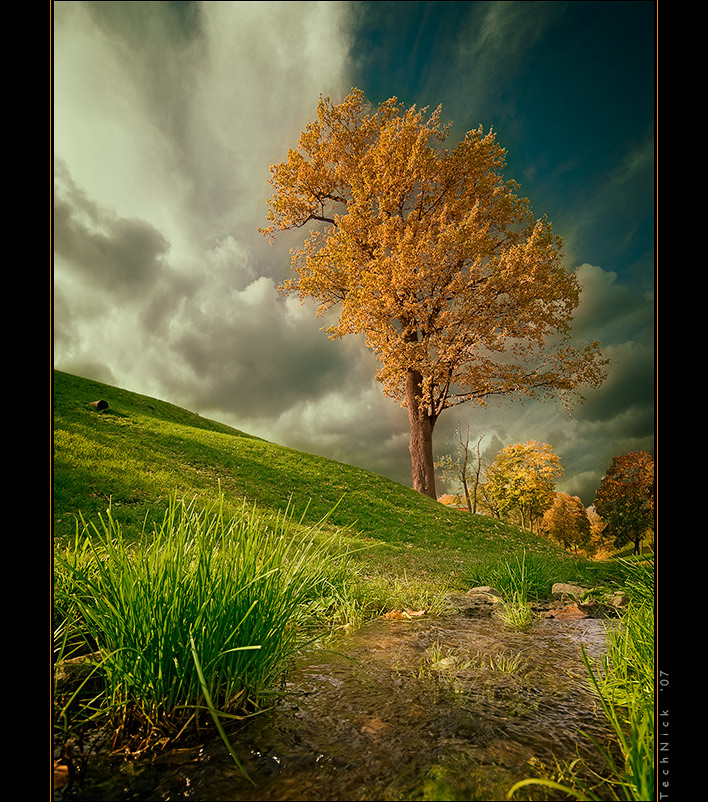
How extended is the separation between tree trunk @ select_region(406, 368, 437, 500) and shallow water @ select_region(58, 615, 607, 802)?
12818 mm

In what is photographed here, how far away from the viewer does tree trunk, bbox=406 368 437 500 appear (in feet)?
49.6

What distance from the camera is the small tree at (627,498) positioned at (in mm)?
15727

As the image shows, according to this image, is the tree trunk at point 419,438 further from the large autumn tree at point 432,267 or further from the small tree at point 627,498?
the small tree at point 627,498

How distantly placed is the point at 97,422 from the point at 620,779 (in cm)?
1425

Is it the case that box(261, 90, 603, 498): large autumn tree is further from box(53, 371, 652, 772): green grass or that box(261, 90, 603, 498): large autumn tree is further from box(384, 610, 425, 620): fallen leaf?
box(384, 610, 425, 620): fallen leaf

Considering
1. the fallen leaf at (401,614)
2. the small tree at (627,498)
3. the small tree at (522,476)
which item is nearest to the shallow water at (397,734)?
the fallen leaf at (401,614)

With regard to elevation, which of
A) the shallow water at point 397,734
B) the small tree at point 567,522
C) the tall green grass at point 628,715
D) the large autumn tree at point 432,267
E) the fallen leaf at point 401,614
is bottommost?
the small tree at point 567,522

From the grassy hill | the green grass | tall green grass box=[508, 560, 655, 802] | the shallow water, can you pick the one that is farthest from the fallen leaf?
the grassy hill

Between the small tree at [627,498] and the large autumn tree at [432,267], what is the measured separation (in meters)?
3.74

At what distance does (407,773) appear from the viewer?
1.24m
